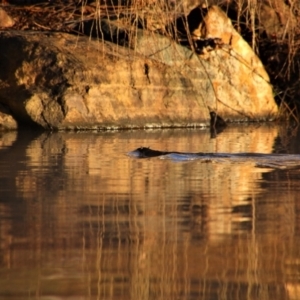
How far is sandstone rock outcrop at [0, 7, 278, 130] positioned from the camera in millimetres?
13805

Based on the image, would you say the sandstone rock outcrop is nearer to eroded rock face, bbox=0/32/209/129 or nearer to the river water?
eroded rock face, bbox=0/32/209/129

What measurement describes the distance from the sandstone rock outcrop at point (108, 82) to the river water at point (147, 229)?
4.55 m

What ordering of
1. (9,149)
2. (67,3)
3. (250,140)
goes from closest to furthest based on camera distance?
(9,149) → (250,140) → (67,3)

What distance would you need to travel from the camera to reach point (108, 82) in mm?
14328

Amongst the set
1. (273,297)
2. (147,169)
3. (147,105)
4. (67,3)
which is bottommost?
(273,297)

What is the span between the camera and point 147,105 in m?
14.5

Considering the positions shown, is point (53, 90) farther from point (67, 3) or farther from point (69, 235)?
point (69, 235)

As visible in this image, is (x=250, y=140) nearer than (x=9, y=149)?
No

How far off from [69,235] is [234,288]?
50.9 inches

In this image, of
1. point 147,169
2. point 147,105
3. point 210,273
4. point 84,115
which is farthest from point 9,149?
point 210,273

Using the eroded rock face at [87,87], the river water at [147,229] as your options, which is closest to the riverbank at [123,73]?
the eroded rock face at [87,87]

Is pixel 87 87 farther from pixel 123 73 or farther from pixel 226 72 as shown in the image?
pixel 226 72

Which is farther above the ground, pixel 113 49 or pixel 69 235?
pixel 113 49

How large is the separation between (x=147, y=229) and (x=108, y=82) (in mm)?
9316
